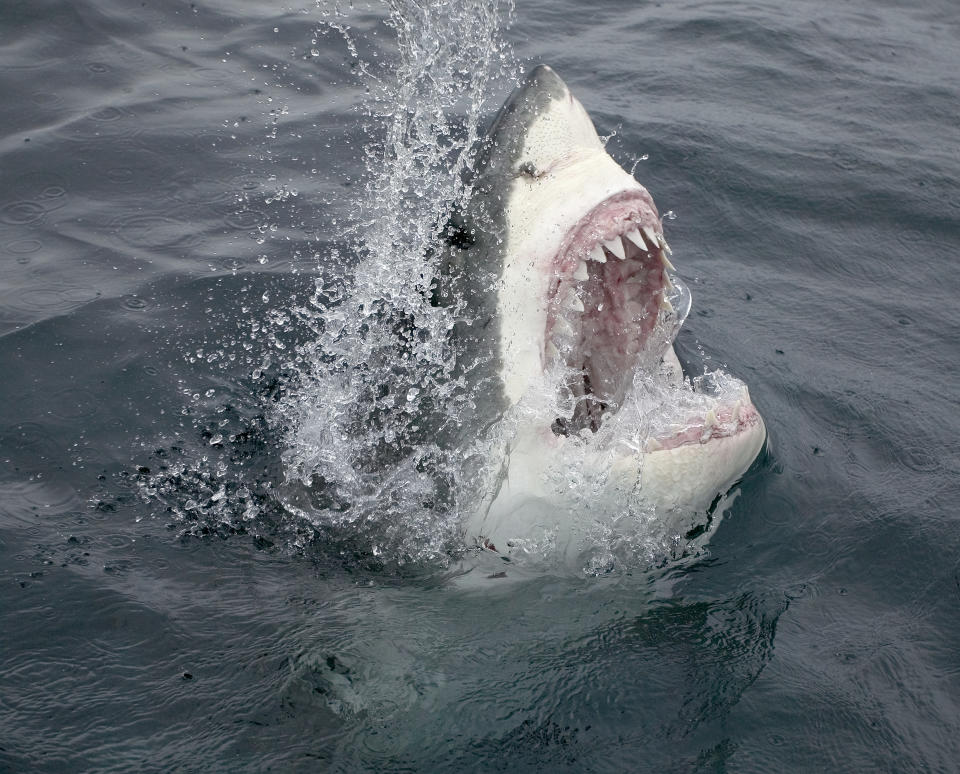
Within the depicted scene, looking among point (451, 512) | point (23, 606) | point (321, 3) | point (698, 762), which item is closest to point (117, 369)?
point (23, 606)

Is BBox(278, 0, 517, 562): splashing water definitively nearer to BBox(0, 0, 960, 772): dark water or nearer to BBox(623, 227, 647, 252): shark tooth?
BBox(0, 0, 960, 772): dark water

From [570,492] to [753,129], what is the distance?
4.79m

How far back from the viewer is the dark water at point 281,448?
2.85 meters

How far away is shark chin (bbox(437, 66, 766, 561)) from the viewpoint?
9.41ft

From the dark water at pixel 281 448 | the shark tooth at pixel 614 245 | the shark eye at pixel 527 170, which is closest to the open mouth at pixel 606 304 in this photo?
the shark tooth at pixel 614 245

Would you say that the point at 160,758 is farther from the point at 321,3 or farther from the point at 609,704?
the point at 321,3

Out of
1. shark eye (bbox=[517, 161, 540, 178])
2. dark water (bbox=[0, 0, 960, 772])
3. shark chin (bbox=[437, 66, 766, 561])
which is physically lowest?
dark water (bbox=[0, 0, 960, 772])

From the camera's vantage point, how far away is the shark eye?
302cm

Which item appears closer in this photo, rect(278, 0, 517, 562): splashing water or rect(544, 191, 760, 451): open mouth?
rect(544, 191, 760, 451): open mouth

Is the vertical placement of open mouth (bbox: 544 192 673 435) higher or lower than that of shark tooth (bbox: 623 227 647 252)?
lower

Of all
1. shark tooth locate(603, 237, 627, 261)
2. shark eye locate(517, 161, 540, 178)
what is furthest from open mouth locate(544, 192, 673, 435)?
shark eye locate(517, 161, 540, 178)

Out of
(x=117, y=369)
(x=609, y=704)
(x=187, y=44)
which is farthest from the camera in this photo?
(x=187, y=44)

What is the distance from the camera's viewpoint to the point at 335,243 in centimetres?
571

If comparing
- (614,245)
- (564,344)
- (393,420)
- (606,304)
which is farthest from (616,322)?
(393,420)
